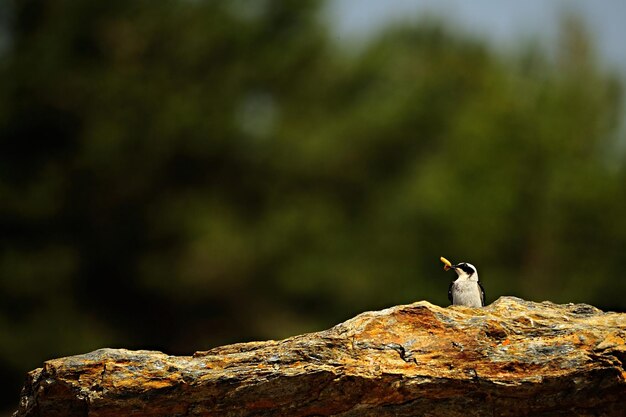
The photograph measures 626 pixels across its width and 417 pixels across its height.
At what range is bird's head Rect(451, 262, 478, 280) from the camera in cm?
663

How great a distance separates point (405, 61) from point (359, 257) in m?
5.21

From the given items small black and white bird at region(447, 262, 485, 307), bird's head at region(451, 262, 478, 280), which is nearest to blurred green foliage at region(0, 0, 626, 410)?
bird's head at region(451, 262, 478, 280)

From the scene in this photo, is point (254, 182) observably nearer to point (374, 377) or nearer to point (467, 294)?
point (467, 294)

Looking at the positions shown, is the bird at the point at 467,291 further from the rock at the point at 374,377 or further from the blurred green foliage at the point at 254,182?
the blurred green foliage at the point at 254,182

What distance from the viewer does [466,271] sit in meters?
6.71

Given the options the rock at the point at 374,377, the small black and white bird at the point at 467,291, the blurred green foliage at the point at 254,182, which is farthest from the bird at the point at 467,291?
the blurred green foliage at the point at 254,182

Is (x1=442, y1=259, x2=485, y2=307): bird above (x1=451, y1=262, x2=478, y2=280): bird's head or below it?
below

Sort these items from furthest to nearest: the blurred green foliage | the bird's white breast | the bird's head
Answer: the blurred green foliage, the bird's head, the bird's white breast

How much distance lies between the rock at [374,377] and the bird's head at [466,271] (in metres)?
1.21

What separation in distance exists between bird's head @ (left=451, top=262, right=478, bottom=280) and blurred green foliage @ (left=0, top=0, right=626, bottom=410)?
10854mm

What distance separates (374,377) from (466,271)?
1733mm

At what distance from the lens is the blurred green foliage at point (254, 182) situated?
16859 mm

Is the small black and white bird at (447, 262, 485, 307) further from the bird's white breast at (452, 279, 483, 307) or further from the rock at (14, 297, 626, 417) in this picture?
the rock at (14, 297, 626, 417)

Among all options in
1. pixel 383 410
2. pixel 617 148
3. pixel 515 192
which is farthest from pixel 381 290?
pixel 383 410
